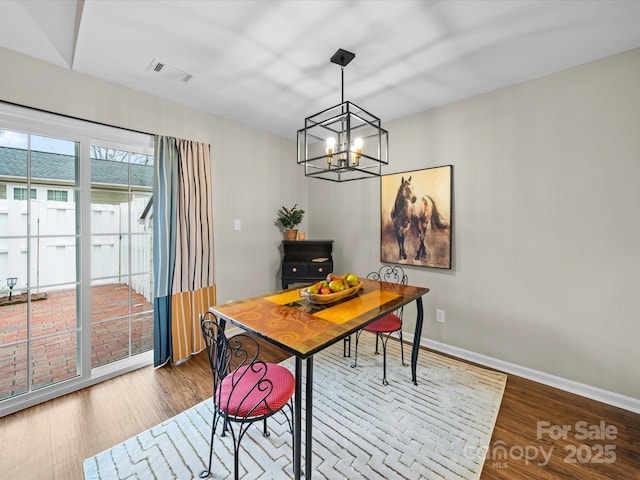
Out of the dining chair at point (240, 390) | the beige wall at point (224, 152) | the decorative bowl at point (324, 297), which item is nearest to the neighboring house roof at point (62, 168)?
the beige wall at point (224, 152)

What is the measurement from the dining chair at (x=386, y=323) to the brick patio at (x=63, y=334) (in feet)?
7.11

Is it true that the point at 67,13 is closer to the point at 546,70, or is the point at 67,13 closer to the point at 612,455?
the point at 546,70

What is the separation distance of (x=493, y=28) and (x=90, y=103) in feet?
10.1

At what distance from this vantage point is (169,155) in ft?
8.80

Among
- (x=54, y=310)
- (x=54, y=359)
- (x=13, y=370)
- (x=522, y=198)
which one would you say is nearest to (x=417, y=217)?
(x=522, y=198)

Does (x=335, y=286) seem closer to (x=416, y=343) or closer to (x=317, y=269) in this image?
(x=416, y=343)

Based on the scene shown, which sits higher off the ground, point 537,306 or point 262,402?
point 537,306

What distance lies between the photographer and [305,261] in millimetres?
3627

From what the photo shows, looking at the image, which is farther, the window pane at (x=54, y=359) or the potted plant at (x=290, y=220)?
the potted plant at (x=290, y=220)

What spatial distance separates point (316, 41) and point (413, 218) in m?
1.96

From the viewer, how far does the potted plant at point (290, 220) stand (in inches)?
148

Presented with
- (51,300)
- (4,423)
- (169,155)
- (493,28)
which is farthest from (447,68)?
(4,423)

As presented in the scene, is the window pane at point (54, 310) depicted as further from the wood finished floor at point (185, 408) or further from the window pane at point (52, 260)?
the wood finished floor at point (185, 408)

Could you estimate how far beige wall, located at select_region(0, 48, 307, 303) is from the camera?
6.81 ft
